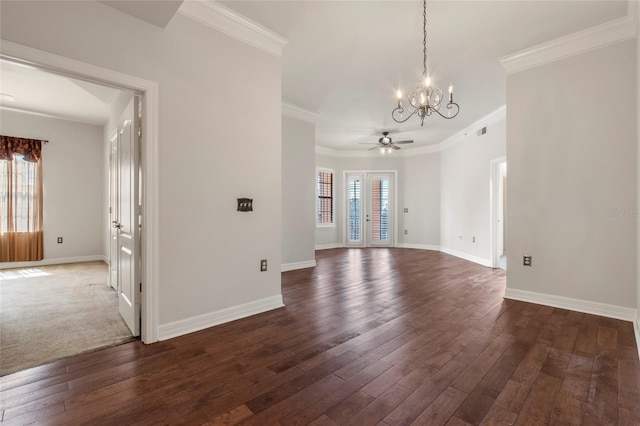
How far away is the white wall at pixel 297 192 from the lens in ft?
18.6

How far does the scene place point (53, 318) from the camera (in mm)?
3129

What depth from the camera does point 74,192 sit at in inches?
252

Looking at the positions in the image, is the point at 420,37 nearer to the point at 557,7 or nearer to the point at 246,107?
the point at 557,7

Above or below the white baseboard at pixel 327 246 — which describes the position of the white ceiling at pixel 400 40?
above

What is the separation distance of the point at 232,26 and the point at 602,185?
4.25m

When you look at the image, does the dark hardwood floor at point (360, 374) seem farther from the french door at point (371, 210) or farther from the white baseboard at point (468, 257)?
the french door at point (371, 210)

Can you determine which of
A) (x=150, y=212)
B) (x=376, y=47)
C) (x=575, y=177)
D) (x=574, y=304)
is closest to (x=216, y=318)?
(x=150, y=212)

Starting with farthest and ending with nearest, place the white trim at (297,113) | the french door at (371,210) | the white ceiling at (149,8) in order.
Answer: the french door at (371,210) < the white trim at (297,113) < the white ceiling at (149,8)

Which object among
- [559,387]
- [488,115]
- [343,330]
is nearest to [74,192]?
[343,330]

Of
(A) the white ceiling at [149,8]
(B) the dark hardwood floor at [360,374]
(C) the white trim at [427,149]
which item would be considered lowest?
(B) the dark hardwood floor at [360,374]

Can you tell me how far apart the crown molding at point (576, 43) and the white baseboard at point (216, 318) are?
4.13 m

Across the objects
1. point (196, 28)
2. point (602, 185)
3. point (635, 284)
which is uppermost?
point (196, 28)

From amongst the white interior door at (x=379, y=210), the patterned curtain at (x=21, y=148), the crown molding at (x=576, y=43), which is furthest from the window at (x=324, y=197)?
the patterned curtain at (x=21, y=148)

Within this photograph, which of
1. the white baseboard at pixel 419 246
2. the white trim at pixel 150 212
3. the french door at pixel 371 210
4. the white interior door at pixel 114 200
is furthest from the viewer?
the french door at pixel 371 210
